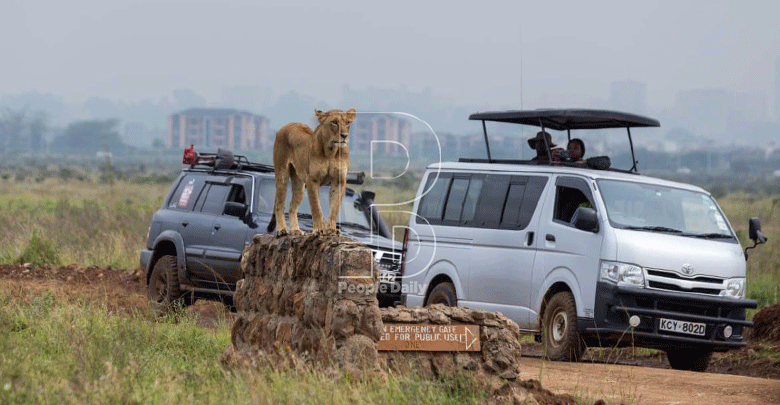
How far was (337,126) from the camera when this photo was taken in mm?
9906

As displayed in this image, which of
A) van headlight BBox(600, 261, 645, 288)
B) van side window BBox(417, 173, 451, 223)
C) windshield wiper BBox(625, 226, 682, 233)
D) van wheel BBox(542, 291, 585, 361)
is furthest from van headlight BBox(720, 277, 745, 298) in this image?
van side window BBox(417, 173, 451, 223)

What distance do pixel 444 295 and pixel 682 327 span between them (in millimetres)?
3097

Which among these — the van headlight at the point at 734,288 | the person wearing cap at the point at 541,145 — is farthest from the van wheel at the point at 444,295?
the van headlight at the point at 734,288

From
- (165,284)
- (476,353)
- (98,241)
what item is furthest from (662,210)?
(98,241)

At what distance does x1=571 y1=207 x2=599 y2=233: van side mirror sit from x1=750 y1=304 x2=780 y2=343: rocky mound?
4.69m

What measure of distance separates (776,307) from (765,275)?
5562 millimetres

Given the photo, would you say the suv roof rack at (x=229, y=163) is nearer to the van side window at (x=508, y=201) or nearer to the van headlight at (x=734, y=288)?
the van side window at (x=508, y=201)

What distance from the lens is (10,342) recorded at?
12602 mm

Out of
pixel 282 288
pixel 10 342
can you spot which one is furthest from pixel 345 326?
pixel 10 342

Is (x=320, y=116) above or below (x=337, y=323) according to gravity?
above

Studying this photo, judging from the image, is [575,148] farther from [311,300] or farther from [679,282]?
[311,300]

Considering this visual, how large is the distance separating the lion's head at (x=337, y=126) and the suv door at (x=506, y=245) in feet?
19.3

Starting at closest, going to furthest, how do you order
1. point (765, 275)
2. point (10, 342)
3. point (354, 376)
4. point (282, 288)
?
point (354, 376) → point (282, 288) → point (10, 342) → point (765, 275)

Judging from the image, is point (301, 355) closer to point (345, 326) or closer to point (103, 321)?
point (345, 326)
